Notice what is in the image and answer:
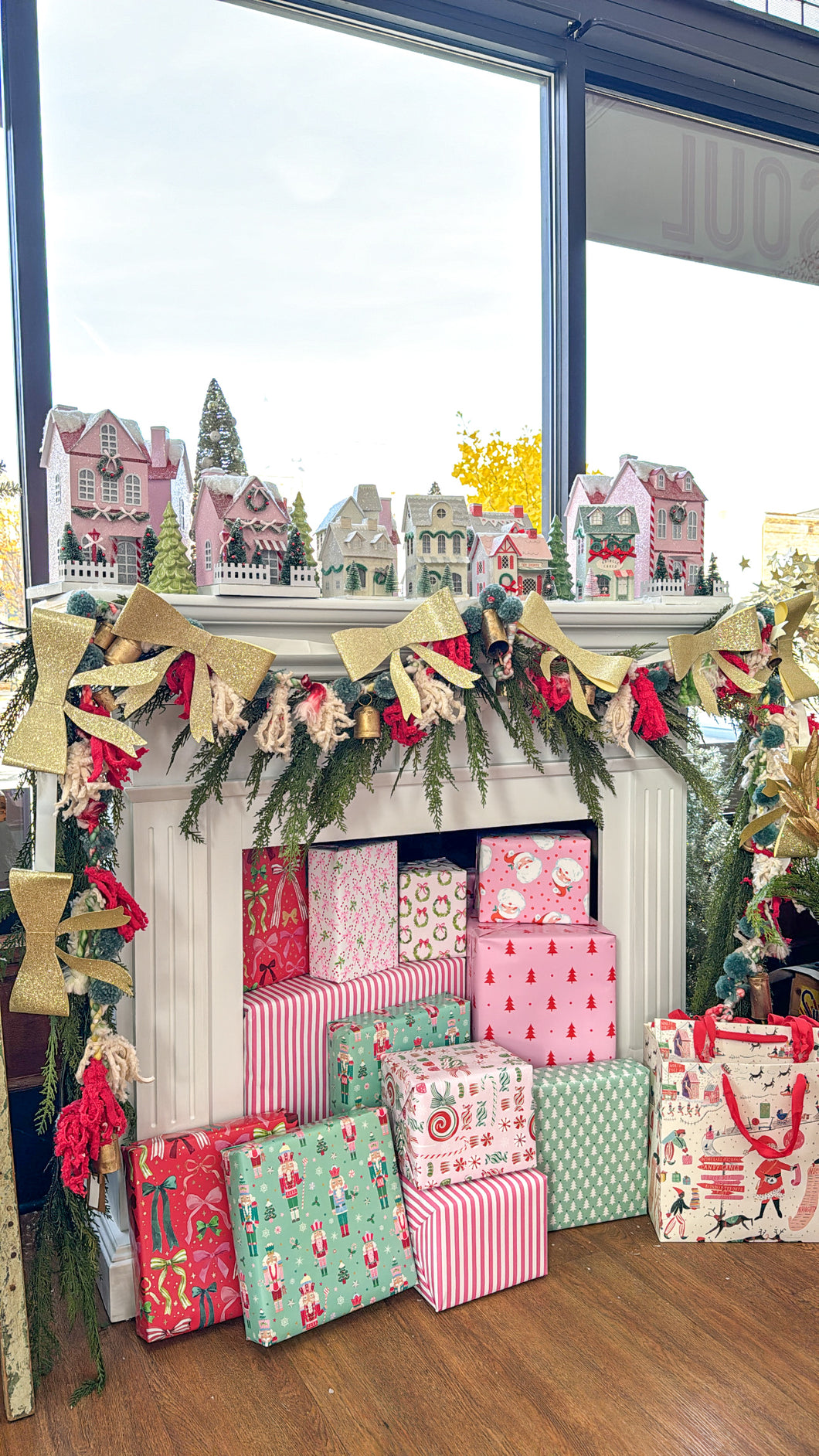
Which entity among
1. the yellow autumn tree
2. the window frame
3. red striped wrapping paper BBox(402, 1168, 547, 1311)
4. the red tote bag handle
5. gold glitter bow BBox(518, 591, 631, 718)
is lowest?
red striped wrapping paper BBox(402, 1168, 547, 1311)

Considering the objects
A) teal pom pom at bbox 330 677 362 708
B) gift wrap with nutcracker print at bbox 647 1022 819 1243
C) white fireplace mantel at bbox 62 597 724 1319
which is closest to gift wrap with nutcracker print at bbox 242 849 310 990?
white fireplace mantel at bbox 62 597 724 1319

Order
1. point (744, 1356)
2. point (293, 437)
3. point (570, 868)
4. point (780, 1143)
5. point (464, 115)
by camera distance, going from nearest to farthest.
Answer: point (744, 1356), point (780, 1143), point (570, 868), point (293, 437), point (464, 115)

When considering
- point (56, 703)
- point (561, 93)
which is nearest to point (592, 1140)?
point (56, 703)

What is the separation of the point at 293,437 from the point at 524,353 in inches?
26.1

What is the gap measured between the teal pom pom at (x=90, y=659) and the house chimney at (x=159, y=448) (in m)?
0.47

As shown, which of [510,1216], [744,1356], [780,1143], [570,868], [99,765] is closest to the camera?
[99,765]

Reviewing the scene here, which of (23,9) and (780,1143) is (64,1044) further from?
(23,9)

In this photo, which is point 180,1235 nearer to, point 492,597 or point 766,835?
point 492,597

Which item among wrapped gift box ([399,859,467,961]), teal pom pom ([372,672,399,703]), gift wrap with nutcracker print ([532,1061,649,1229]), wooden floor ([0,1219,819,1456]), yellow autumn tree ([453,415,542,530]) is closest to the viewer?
wooden floor ([0,1219,819,1456])

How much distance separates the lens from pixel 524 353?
8.07ft

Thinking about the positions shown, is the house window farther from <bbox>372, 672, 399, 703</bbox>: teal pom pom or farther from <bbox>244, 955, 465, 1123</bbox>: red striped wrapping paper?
<bbox>244, 955, 465, 1123</bbox>: red striped wrapping paper

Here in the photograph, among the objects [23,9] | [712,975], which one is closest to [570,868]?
[712,975]

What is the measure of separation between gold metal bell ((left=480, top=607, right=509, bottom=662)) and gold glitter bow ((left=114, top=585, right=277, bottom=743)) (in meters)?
0.42

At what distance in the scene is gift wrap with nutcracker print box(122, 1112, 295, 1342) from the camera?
1585mm
